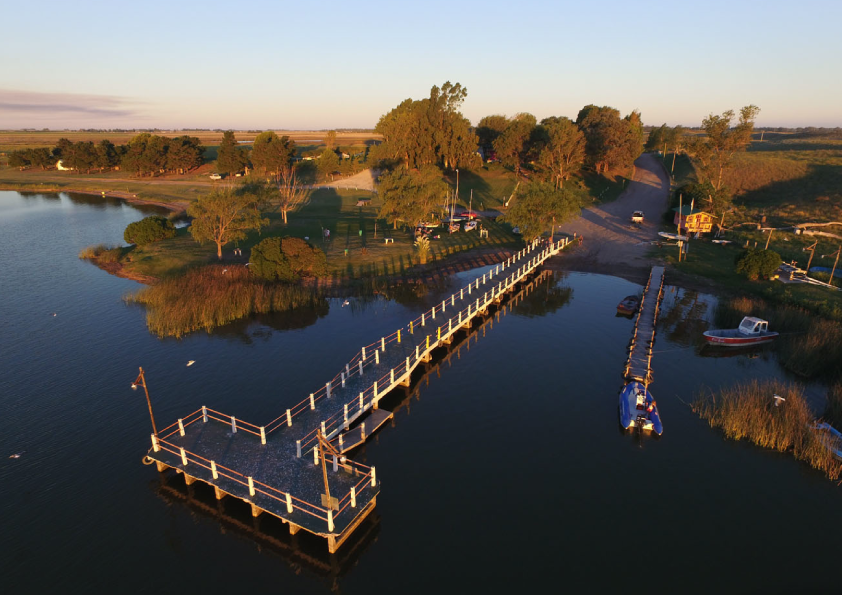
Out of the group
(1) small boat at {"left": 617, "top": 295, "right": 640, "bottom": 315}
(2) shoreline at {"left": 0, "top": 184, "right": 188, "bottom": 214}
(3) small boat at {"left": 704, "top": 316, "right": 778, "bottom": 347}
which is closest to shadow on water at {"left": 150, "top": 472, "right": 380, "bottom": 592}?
(3) small boat at {"left": 704, "top": 316, "right": 778, "bottom": 347}

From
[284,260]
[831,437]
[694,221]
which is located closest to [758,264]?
[694,221]

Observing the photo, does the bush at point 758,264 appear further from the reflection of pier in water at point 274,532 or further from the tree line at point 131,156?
the tree line at point 131,156

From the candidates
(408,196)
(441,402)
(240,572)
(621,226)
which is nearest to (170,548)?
(240,572)

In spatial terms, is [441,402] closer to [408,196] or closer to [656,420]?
[656,420]

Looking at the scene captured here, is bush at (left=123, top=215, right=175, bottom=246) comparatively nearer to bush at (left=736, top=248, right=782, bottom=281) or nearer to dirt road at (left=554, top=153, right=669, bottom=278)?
dirt road at (left=554, top=153, right=669, bottom=278)

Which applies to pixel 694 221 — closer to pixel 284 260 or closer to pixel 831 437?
pixel 831 437

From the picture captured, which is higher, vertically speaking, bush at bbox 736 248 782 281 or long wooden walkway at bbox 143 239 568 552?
bush at bbox 736 248 782 281
